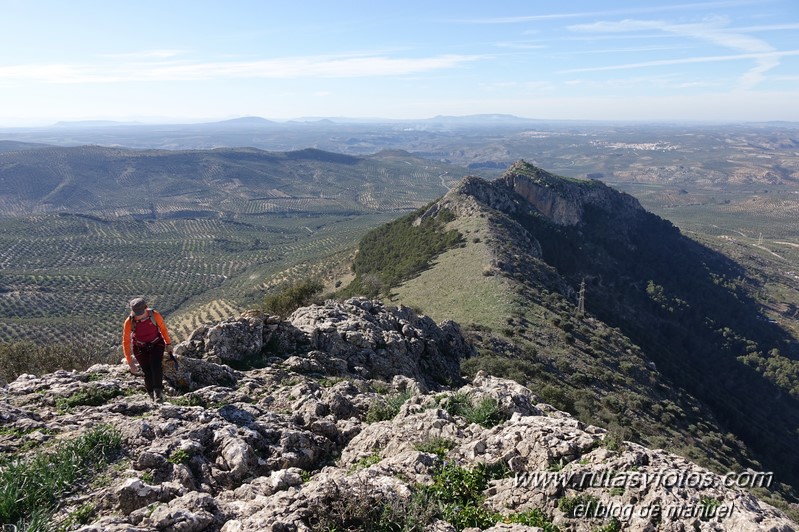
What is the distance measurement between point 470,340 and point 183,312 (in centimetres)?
6449

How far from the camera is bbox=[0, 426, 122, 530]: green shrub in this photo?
6.06 m

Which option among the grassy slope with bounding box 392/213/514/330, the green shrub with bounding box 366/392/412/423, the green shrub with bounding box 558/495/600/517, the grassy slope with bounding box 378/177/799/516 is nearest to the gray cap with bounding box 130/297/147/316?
the green shrub with bounding box 366/392/412/423

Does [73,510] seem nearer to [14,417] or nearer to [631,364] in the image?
[14,417]

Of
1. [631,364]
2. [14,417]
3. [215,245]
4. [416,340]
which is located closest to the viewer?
[14,417]

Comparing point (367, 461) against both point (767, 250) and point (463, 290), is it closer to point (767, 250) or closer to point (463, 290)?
point (463, 290)

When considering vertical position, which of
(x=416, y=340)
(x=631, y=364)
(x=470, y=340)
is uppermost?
(x=416, y=340)

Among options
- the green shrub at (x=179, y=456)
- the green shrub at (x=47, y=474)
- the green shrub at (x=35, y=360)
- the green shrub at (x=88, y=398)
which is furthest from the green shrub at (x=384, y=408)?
the green shrub at (x=35, y=360)

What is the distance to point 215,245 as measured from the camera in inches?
5522

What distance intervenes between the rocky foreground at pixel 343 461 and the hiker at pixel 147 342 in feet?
1.98

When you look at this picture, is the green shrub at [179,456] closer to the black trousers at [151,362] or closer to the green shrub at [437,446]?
the black trousers at [151,362]

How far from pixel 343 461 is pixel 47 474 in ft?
16.8

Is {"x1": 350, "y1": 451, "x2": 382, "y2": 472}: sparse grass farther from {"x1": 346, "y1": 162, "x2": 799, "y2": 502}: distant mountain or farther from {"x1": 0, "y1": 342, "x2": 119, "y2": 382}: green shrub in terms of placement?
{"x1": 0, "y1": 342, "x2": 119, "y2": 382}: green shrub

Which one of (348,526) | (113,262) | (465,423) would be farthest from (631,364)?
(113,262)

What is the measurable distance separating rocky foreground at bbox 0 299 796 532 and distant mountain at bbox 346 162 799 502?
577 centimetres
